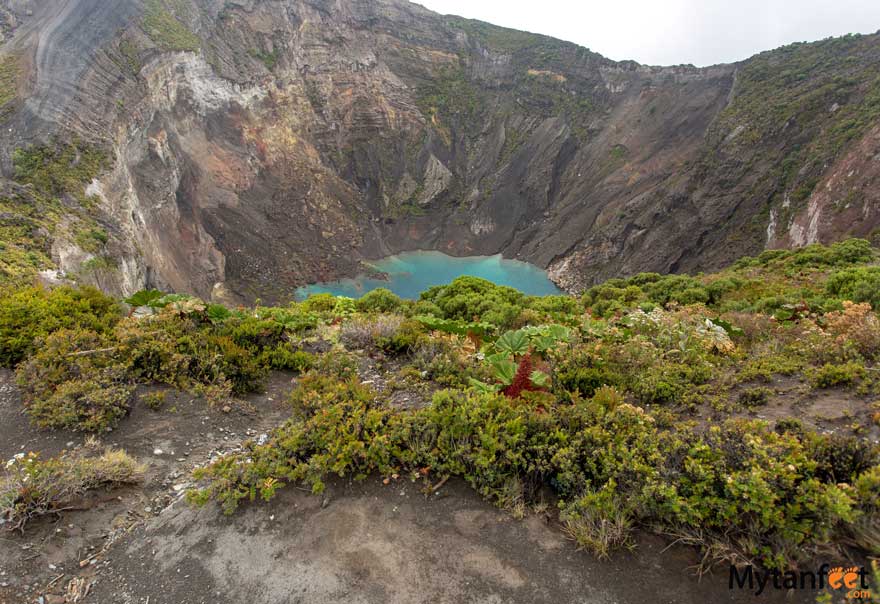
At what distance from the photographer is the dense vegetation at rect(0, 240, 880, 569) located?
2.83 m

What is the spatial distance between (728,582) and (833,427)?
1869mm

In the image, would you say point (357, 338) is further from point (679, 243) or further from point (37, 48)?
point (679, 243)

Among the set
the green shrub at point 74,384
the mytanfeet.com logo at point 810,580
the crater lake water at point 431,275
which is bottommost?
the crater lake water at point 431,275

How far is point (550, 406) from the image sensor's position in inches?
169

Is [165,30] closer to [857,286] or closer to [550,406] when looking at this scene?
[550,406]

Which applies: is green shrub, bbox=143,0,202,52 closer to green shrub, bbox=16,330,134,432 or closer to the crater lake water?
the crater lake water

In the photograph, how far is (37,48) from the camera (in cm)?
2402

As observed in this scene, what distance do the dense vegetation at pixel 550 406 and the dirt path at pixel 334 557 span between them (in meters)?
0.17

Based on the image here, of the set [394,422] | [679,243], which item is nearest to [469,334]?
[394,422]

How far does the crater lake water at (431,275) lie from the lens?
34.6 meters

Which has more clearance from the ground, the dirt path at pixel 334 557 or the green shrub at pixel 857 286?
the green shrub at pixel 857 286

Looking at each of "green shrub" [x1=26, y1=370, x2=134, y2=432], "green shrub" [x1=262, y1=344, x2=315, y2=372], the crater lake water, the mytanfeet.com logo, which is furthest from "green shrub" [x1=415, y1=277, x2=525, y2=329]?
the crater lake water

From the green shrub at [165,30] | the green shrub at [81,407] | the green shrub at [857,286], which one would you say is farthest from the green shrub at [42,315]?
the green shrub at [165,30]

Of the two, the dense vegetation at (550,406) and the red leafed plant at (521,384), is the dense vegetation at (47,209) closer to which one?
the dense vegetation at (550,406)
